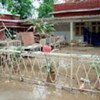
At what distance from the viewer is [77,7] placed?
23.5 m

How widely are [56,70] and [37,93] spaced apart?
100 cm

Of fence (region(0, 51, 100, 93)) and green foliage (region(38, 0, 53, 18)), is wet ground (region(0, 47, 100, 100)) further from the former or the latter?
green foliage (region(38, 0, 53, 18))

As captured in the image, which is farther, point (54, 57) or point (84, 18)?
point (84, 18)

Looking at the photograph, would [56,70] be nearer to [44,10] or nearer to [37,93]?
[37,93]

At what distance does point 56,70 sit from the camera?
8070mm

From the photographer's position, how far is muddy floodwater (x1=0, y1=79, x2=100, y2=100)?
704 cm

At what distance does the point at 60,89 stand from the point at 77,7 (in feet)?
54.9

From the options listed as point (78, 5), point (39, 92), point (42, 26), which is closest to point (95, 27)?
point (78, 5)

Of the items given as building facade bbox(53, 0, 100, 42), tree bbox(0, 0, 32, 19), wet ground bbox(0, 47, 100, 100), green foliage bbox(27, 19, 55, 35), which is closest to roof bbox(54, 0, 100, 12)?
building facade bbox(53, 0, 100, 42)

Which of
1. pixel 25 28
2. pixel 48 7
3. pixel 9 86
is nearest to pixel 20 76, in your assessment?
pixel 9 86

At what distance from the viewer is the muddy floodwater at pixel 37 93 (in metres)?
7.04

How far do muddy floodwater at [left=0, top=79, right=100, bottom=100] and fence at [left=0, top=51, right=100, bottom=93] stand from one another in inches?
7.9

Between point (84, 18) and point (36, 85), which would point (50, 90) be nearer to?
point (36, 85)

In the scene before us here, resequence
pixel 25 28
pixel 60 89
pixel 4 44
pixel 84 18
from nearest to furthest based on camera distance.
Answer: pixel 60 89, pixel 4 44, pixel 84 18, pixel 25 28
